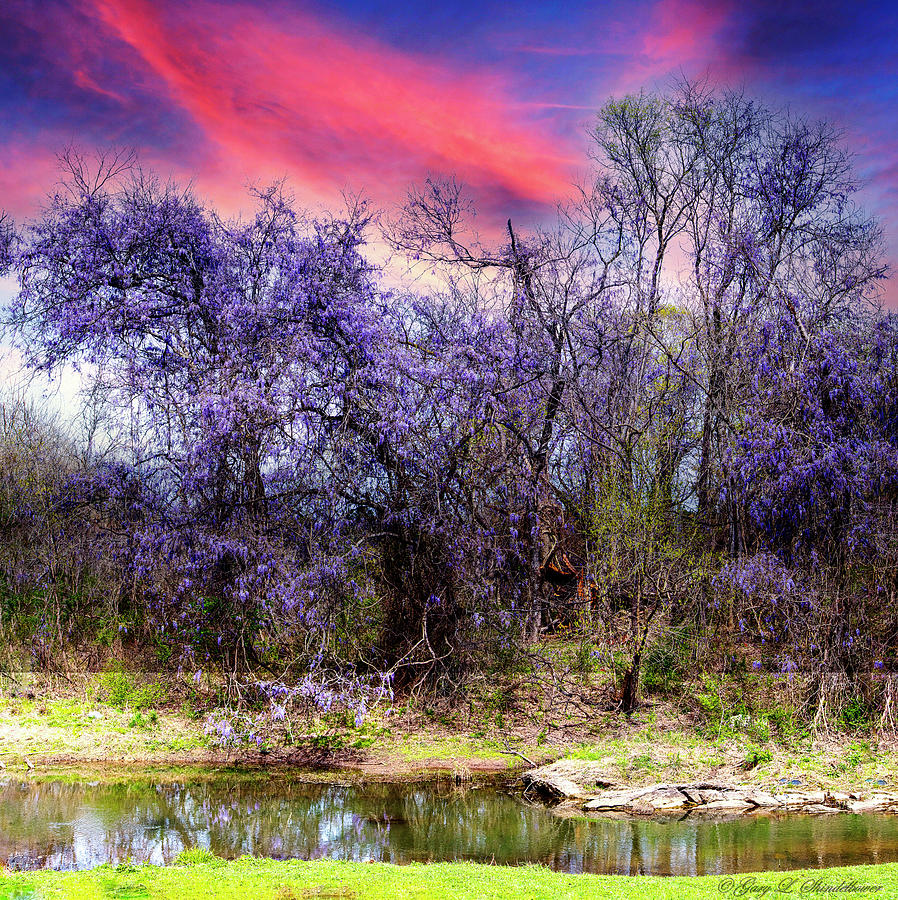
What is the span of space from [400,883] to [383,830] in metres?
3.28

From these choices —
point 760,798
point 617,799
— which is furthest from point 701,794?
Answer: point 617,799

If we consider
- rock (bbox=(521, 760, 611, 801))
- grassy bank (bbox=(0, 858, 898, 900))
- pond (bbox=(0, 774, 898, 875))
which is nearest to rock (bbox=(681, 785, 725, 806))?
pond (bbox=(0, 774, 898, 875))

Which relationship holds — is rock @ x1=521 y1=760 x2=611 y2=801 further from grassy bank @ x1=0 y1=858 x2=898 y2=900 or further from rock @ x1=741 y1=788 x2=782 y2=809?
grassy bank @ x1=0 y1=858 x2=898 y2=900

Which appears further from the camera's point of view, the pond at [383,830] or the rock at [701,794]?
the rock at [701,794]

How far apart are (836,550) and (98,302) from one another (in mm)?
13304

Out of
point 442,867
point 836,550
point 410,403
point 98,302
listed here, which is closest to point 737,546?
point 836,550

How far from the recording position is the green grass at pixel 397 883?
281 inches

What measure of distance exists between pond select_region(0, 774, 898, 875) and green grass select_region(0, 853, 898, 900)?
115cm

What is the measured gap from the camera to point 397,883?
7.62m

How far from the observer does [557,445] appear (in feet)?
58.8

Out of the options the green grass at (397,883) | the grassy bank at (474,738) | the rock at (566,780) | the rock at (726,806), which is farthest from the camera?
the grassy bank at (474,738)

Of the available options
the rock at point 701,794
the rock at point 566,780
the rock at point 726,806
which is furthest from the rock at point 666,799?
the rock at point 566,780

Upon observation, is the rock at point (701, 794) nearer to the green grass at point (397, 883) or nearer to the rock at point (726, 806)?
the rock at point (726, 806)

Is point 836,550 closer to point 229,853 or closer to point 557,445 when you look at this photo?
point 557,445
